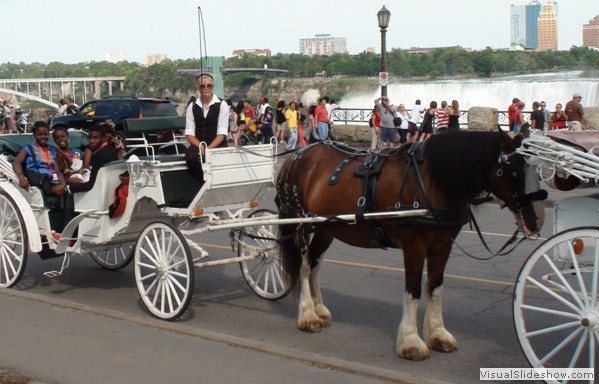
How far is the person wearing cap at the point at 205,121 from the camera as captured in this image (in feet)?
29.7

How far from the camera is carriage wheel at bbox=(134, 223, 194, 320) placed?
8.30 meters

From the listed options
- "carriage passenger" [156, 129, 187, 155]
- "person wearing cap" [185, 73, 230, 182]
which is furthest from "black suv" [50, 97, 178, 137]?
"person wearing cap" [185, 73, 230, 182]

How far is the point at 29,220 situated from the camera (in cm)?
978

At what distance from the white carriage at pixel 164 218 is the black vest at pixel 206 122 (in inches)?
16.1

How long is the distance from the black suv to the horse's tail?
22.7m

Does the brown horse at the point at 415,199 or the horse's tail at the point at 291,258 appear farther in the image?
the horse's tail at the point at 291,258

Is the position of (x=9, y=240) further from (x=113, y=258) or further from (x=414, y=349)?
(x=414, y=349)

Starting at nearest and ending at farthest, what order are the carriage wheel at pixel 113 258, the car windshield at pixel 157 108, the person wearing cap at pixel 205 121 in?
1. the person wearing cap at pixel 205 121
2. the carriage wheel at pixel 113 258
3. the car windshield at pixel 157 108

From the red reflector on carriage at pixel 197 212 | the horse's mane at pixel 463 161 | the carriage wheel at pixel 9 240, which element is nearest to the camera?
the horse's mane at pixel 463 161

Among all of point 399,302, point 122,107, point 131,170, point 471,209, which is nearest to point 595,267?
point 471,209

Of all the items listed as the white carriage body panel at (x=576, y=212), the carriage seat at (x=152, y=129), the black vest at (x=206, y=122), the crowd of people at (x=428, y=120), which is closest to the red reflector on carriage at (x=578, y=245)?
the white carriage body panel at (x=576, y=212)

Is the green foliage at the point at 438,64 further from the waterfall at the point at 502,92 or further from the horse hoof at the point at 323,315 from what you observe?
the horse hoof at the point at 323,315

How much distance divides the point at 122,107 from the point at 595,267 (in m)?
27.3

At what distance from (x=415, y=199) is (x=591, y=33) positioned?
173 metres
